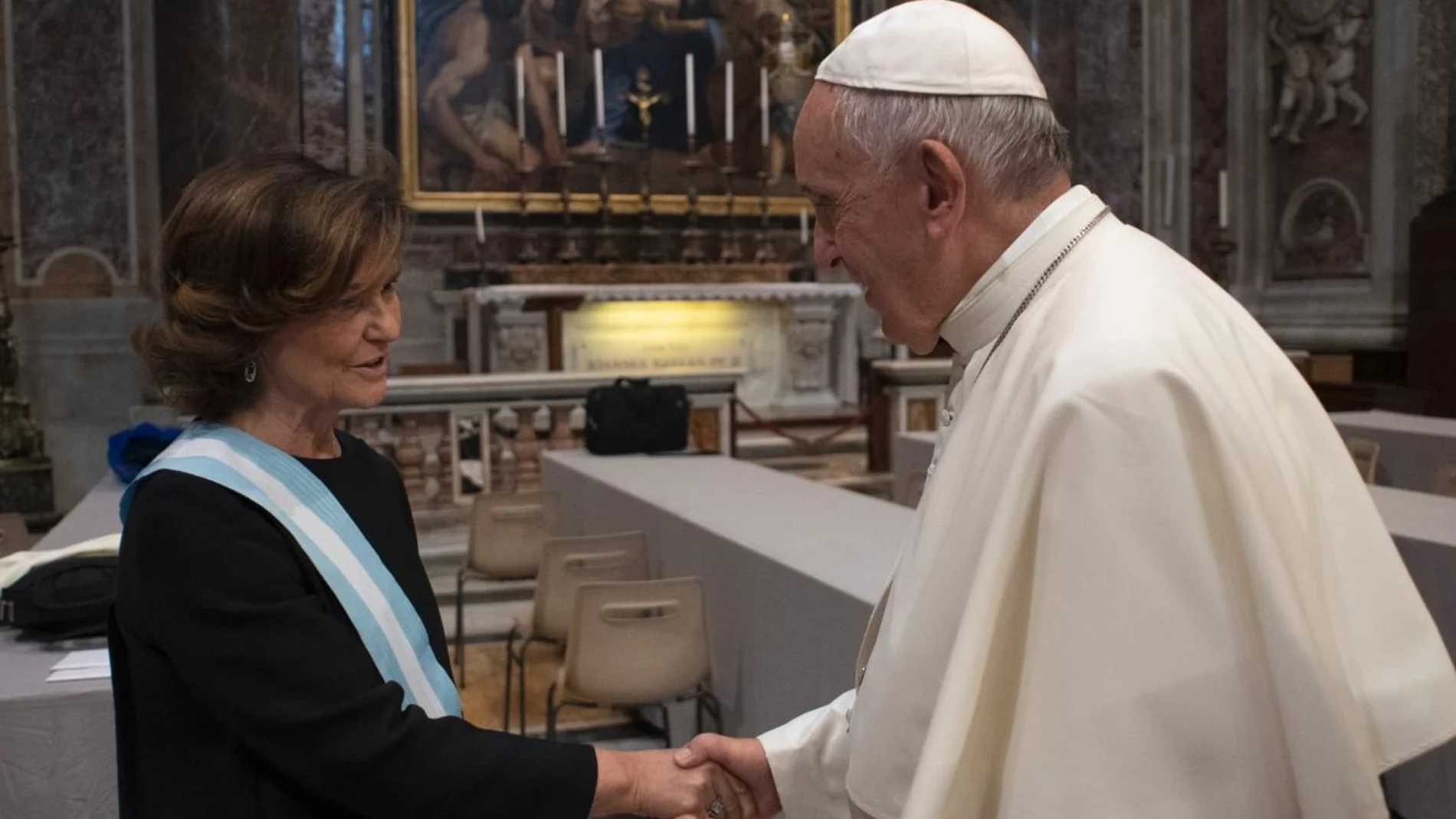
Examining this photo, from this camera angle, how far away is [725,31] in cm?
1413

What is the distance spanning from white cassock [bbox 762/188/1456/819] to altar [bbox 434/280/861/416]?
10.8m

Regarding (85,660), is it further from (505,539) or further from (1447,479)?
(1447,479)

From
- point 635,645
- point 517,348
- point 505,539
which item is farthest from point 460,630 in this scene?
point 517,348

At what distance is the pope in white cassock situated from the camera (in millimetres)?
1265

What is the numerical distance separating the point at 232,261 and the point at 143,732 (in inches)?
23.7

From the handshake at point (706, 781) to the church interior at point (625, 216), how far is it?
12.9 ft

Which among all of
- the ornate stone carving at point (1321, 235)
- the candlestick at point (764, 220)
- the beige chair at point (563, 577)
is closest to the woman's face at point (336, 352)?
the beige chair at point (563, 577)

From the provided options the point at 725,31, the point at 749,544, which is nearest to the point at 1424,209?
the point at 725,31

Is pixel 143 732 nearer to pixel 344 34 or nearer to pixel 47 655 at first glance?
pixel 47 655

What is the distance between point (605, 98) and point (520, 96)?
168cm

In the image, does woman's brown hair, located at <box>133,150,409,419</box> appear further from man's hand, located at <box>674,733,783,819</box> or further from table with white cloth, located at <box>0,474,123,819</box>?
table with white cloth, located at <box>0,474,123,819</box>

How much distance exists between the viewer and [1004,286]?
1577 millimetres

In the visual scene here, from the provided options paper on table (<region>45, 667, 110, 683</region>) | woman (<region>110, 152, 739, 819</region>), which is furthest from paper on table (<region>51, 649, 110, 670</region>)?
woman (<region>110, 152, 739, 819</region>)

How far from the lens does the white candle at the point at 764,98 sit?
1325 cm
